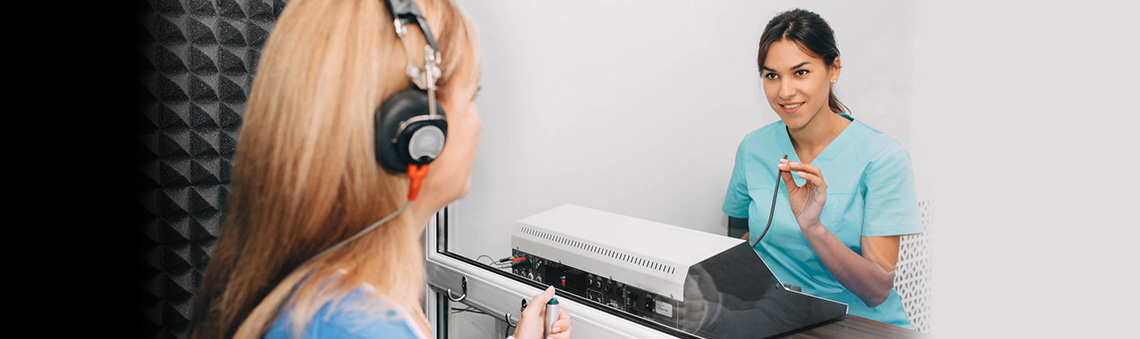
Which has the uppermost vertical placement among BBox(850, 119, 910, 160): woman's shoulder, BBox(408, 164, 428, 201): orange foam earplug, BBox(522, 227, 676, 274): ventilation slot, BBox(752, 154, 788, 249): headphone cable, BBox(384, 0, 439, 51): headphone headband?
BBox(384, 0, 439, 51): headphone headband

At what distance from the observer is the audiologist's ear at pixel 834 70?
0.98 m

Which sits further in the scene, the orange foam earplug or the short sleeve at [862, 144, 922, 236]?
the short sleeve at [862, 144, 922, 236]

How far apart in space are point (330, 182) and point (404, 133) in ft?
0.34

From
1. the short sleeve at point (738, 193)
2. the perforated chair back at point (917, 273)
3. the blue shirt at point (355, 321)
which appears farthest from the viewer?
the short sleeve at point (738, 193)

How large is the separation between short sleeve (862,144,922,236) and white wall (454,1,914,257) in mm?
49

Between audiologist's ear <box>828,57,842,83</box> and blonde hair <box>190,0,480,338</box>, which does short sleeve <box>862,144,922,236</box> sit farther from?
blonde hair <box>190,0,480,338</box>

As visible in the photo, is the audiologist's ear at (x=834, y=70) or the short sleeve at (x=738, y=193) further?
the short sleeve at (x=738, y=193)

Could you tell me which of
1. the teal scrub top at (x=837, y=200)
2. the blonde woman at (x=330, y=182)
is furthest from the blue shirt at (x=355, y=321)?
the teal scrub top at (x=837, y=200)

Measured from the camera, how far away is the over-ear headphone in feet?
2.35

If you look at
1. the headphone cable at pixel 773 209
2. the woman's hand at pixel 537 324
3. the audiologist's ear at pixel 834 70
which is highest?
the audiologist's ear at pixel 834 70

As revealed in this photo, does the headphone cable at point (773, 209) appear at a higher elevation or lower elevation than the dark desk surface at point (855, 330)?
higher

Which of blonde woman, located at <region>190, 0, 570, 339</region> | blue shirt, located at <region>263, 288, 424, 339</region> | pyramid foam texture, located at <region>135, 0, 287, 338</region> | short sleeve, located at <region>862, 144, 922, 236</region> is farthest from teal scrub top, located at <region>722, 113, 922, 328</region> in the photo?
pyramid foam texture, located at <region>135, 0, 287, 338</region>

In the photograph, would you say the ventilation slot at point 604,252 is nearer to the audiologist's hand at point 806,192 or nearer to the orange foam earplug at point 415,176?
the audiologist's hand at point 806,192

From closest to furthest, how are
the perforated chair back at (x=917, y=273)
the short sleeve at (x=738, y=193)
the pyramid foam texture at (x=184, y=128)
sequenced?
the perforated chair back at (x=917, y=273) < the short sleeve at (x=738, y=193) < the pyramid foam texture at (x=184, y=128)
